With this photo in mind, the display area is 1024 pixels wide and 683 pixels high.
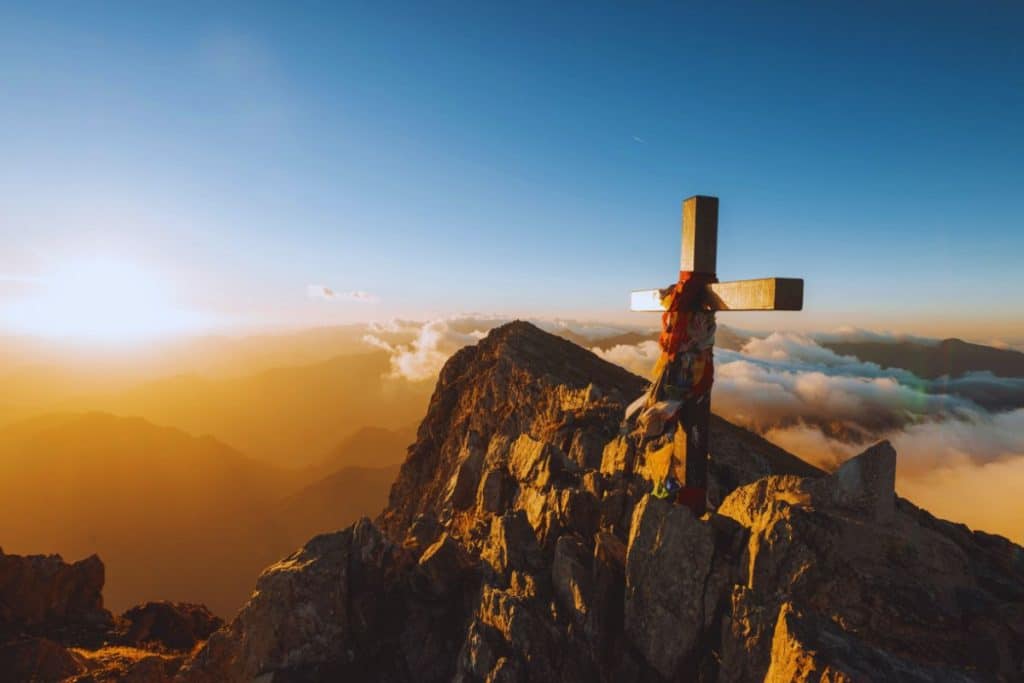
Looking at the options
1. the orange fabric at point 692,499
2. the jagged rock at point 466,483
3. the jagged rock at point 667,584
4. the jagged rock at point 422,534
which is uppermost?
the orange fabric at point 692,499

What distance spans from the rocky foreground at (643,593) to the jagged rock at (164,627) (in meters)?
10.2

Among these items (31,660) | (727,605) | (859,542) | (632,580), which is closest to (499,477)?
(632,580)

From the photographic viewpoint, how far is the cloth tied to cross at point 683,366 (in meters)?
6.53

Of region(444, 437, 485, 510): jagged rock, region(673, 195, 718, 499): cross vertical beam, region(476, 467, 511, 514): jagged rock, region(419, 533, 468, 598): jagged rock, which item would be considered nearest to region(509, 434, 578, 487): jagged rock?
region(476, 467, 511, 514): jagged rock

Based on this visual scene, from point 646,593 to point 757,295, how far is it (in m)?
3.88

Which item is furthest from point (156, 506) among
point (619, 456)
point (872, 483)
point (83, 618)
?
point (872, 483)

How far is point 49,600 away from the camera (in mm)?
17297

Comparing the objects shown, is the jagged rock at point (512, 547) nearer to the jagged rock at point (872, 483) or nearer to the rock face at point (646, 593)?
the rock face at point (646, 593)

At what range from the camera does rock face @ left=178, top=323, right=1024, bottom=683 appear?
495 centimetres

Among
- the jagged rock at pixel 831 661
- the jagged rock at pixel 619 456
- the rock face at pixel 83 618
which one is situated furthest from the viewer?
the rock face at pixel 83 618

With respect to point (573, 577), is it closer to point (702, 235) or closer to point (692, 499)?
point (692, 499)

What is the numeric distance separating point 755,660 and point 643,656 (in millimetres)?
1354

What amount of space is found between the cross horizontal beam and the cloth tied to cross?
9.2 inches

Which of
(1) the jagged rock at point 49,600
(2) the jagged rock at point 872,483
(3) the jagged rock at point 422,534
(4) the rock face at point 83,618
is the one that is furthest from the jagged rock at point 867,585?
(1) the jagged rock at point 49,600
